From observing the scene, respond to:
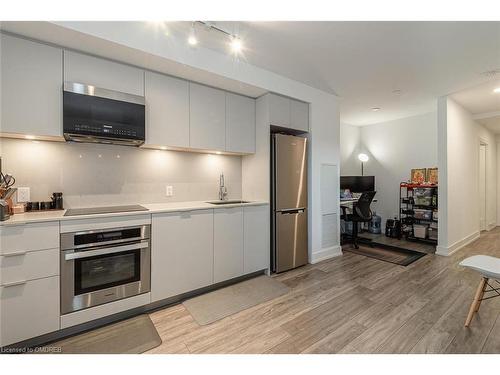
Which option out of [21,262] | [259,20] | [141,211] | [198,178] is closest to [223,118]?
[198,178]

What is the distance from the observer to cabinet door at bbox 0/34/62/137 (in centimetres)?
165

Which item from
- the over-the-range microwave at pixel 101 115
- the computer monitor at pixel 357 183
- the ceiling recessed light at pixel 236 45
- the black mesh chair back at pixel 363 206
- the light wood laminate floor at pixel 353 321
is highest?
the ceiling recessed light at pixel 236 45

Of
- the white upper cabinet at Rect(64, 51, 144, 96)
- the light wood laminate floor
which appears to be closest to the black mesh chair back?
the light wood laminate floor

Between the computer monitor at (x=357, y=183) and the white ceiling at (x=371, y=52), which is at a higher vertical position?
the white ceiling at (x=371, y=52)

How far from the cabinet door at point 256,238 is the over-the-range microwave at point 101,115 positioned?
4.83 ft

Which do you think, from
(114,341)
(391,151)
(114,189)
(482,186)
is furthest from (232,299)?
(482,186)

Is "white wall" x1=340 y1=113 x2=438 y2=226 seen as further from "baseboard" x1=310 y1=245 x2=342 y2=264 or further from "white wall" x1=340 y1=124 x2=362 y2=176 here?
"baseboard" x1=310 y1=245 x2=342 y2=264

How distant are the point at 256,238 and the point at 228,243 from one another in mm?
398

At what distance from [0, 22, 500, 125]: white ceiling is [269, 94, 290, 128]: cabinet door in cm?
32

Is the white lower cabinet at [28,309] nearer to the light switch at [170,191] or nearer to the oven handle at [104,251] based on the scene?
the oven handle at [104,251]

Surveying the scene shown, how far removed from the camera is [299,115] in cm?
317

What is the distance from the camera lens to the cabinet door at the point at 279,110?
9.38 feet

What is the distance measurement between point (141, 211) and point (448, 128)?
4.72 meters

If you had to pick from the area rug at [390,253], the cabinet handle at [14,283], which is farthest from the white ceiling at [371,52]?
the area rug at [390,253]
